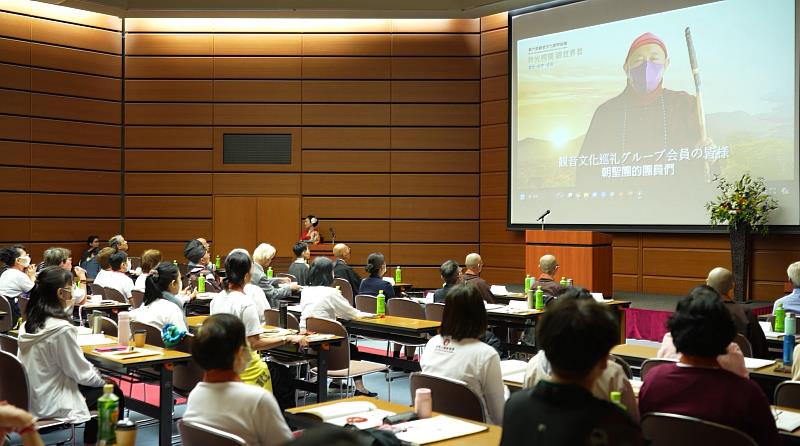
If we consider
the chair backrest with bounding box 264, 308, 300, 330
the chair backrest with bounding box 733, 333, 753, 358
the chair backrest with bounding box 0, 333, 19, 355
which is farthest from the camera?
the chair backrest with bounding box 264, 308, 300, 330

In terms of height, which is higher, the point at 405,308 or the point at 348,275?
the point at 348,275

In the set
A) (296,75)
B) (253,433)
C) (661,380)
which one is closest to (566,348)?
(661,380)

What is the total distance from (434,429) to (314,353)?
2.73 meters

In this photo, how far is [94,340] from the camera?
509 centimetres

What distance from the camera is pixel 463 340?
3561 mm

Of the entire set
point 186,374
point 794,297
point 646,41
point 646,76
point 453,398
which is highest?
point 646,41

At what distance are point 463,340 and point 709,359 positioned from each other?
119 cm

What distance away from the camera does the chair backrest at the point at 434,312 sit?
679cm

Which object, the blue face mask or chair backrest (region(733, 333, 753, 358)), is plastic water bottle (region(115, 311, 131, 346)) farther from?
the blue face mask

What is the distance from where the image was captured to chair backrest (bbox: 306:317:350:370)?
5.50 metres

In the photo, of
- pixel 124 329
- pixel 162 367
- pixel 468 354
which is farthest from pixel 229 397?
pixel 124 329

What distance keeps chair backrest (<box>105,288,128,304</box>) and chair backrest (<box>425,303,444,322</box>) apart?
10.0ft

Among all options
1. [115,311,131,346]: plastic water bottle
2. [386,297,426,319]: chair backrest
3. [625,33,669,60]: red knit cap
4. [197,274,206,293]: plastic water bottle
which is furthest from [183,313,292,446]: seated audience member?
[625,33,669,60]: red knit cap

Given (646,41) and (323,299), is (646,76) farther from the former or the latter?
(323,299)
